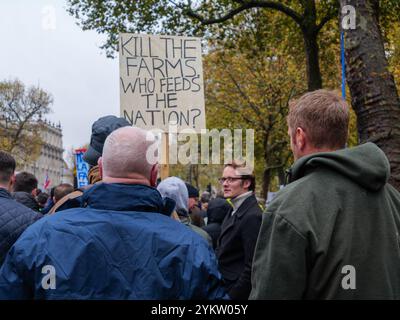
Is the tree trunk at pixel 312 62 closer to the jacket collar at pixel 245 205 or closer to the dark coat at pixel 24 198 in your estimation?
the dark coat at pixel 24 198

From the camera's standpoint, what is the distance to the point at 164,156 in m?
6.90

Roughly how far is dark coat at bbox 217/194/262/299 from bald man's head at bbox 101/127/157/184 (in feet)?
7.03

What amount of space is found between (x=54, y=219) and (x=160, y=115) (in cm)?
488

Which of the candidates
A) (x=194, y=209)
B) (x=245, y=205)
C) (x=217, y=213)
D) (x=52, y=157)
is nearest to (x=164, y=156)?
(x=217, y=213)

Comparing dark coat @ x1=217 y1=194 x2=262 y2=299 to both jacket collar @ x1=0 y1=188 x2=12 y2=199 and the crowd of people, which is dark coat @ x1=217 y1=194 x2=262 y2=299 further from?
the crowd of people

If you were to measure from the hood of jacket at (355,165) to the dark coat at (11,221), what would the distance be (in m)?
2.15

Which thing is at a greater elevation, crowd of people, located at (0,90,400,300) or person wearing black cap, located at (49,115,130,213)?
person wearing black cap, located at (49,115,130,213)

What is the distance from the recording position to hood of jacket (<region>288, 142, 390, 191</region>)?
2.75 m

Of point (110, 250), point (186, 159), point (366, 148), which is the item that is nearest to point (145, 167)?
point (110, 250)

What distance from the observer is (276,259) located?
2.63 meters

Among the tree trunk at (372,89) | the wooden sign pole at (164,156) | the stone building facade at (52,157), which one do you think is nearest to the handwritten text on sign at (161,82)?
the wooden sign pole at (164,156)

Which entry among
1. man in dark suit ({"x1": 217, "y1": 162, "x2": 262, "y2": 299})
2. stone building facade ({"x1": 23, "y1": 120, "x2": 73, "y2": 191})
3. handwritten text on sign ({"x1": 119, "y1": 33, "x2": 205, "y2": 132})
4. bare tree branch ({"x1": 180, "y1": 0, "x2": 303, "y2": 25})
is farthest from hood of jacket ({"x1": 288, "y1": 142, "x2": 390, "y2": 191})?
stone building facade ({"x1": 23, "y1": 120, "x2": 73, "y2": 191})

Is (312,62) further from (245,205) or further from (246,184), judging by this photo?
(245,205)

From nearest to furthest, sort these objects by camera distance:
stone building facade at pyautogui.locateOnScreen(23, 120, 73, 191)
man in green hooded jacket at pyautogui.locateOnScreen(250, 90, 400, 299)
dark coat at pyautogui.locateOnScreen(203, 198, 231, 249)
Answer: man in green hooded jacket at pyautogui.locateOnScreen(250, 90, 400, 299), dark coat at pyautogui.locateOnScreen(203, 198, 231, 249), stone building facade at pyautogui.locateOnScreen(23, 120, 73, 191)
